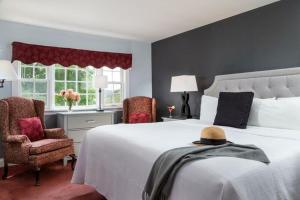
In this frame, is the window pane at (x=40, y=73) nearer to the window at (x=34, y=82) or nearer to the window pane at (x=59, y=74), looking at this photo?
the window at (x=34, y=82)

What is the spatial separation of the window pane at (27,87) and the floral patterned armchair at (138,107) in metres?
1.63

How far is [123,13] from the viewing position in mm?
3459

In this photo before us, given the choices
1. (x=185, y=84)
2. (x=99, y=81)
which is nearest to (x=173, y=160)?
(x=185, y=84)

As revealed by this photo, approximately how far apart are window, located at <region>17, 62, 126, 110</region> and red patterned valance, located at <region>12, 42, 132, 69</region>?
0.19 meters

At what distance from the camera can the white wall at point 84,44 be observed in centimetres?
382

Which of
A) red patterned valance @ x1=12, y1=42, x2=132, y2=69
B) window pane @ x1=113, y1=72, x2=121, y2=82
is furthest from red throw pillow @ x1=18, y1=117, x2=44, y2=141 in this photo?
window pane @ x1=113, y1=72, x2=121, y2=82

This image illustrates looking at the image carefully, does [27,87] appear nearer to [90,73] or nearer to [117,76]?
[90,73]

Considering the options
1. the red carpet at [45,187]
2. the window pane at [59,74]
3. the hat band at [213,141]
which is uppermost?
the window pane at [59,74]

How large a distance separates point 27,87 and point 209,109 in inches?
119

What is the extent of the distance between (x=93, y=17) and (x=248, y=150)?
300cm

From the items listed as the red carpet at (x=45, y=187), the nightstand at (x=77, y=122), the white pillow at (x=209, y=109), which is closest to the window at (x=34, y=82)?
the nightstand at (x=77, y=122)

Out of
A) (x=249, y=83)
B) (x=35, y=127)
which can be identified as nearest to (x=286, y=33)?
(x=249, y=83)

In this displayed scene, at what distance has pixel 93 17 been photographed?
3.62 meters

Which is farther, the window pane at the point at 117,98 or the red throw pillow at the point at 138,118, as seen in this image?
the window pane at the point at 117,98
